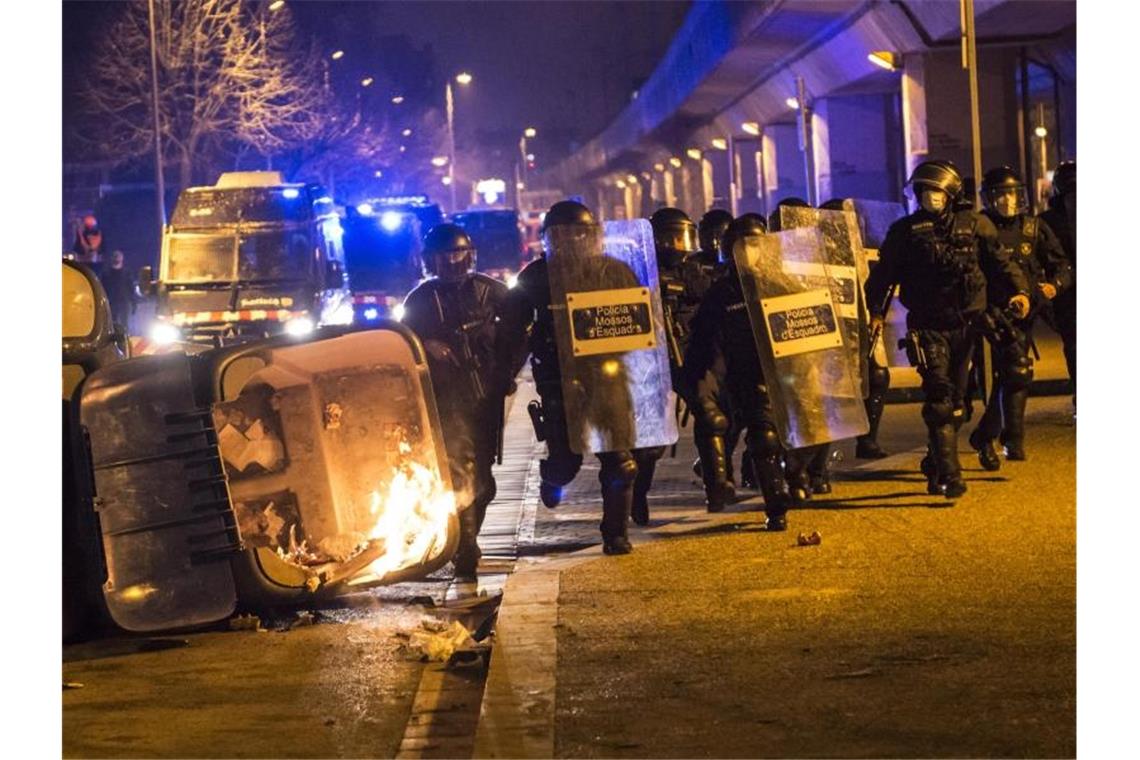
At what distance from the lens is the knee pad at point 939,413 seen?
10945mm

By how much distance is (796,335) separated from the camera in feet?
34.1

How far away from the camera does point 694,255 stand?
37.3ft

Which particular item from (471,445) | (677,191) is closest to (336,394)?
(471,445)

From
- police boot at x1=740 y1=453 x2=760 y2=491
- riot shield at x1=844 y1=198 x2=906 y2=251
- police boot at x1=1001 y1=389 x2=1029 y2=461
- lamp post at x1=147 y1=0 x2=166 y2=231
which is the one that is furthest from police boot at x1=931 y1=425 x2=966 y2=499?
lamp post at x1=147 y1=0 x2=166 y2=231

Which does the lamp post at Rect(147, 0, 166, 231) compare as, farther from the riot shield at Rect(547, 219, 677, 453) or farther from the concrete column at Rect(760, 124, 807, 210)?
the riot shield at Rect(547, 219, 677, 453)

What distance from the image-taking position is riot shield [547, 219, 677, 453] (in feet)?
31.8

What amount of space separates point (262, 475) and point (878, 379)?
16.5 feet

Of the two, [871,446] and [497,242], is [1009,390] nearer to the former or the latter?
[871,446]

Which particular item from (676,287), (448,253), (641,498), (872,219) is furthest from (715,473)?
(872,219)

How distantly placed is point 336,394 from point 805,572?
7.84ft

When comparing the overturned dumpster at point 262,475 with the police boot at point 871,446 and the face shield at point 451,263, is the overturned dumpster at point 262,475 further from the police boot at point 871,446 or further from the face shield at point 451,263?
the police boot at point 871,446

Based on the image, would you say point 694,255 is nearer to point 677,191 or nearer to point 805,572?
point 805,572

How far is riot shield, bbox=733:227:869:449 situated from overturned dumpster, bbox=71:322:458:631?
228 cm

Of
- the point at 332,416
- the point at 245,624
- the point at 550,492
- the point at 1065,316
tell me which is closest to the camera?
the point at 245,624
